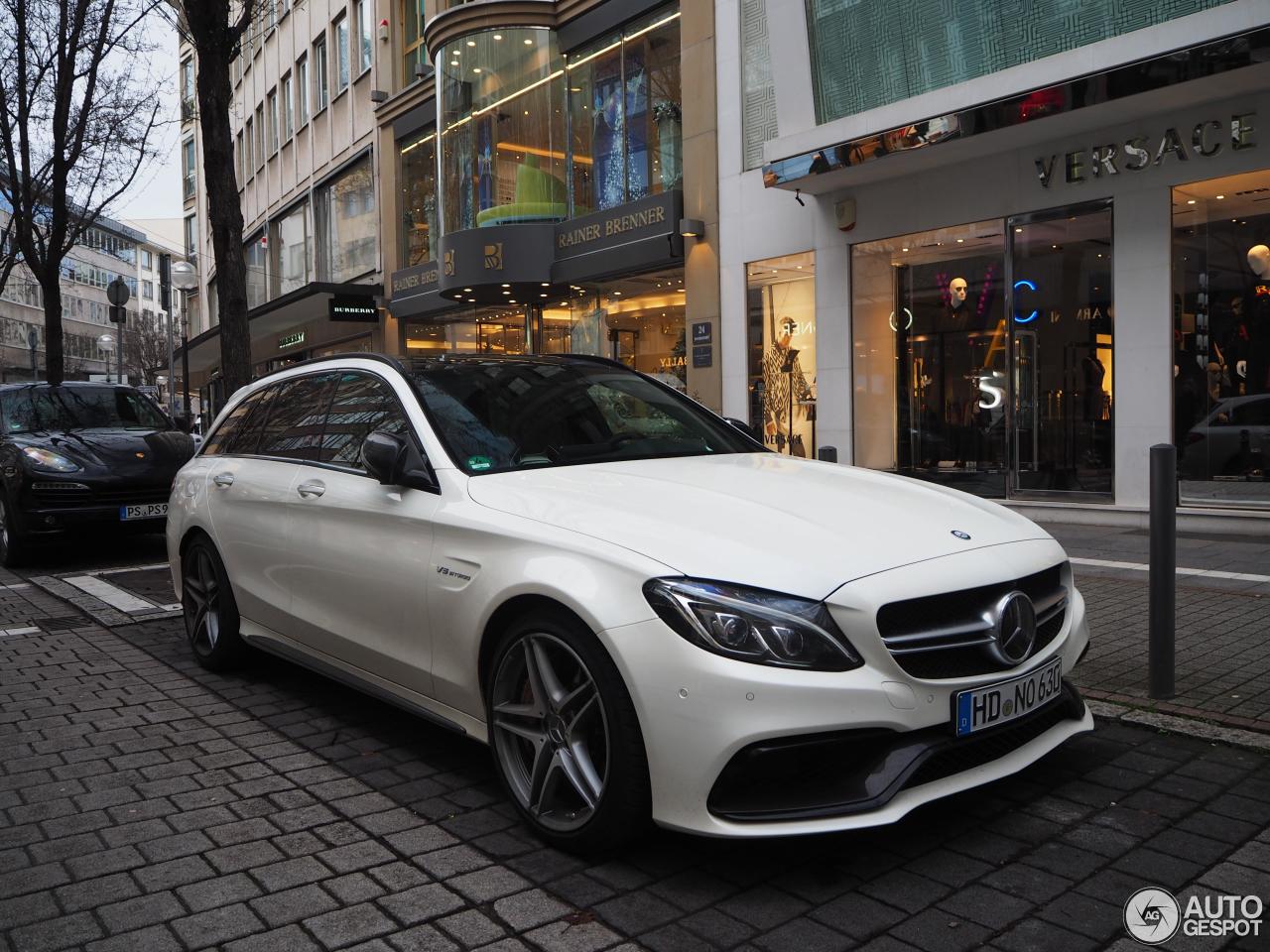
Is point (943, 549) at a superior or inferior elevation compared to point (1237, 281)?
inferior

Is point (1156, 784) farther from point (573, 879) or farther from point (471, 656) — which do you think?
point (471, 656)

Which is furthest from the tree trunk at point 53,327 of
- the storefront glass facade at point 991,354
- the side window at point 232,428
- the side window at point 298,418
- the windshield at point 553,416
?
the windshield at point 553,416

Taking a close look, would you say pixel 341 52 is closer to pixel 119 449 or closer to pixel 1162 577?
pixel 119 449

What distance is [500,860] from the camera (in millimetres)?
3195

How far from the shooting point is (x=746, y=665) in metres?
2.79

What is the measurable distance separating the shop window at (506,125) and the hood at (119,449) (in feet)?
33.8

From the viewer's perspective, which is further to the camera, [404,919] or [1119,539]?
[1119,539]

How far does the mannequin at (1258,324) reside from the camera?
1041 centimetres

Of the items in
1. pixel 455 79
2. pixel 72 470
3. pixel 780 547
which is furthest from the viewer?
pixel 455 79

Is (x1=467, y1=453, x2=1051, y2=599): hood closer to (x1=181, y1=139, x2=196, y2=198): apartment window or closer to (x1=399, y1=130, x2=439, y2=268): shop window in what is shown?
(x1=399, y1=130, x2=439, y2=268): shop window

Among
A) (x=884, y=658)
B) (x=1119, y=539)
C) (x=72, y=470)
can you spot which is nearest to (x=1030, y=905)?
(x=884, y=658)

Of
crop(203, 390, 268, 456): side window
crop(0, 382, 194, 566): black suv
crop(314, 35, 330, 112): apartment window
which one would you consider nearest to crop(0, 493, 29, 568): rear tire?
crop(0, 382, 194, 566): black suv

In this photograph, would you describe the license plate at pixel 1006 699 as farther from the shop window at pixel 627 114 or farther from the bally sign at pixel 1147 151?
the shop window at pixel 627 114

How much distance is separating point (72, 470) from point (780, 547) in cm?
851
